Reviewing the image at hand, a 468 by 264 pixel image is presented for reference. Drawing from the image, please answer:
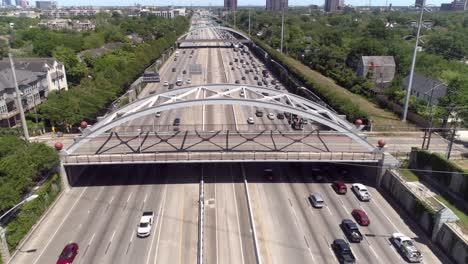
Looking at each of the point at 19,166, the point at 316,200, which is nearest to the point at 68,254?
the point at 19,166

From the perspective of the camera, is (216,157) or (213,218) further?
(216,157)

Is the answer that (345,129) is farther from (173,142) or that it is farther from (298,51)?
(298,51)

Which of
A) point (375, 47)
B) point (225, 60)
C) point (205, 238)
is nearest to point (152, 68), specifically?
point (225, 60)

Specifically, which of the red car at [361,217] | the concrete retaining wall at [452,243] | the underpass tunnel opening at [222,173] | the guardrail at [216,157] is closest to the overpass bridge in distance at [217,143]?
the guardrail at [216,157]

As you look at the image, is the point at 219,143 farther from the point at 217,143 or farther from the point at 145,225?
the point at 145,225

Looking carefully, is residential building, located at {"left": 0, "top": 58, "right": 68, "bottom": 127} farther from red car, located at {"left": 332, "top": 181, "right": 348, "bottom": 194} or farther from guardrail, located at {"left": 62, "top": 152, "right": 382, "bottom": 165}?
red car, located at {"left": 332, "top": 181, "right": 348, "bottom": 194}

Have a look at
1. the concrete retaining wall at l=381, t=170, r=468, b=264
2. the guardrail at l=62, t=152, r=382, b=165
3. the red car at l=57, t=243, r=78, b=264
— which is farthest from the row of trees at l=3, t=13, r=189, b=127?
the concrete retaining wall at l=381, t=170, r=468, b=264
